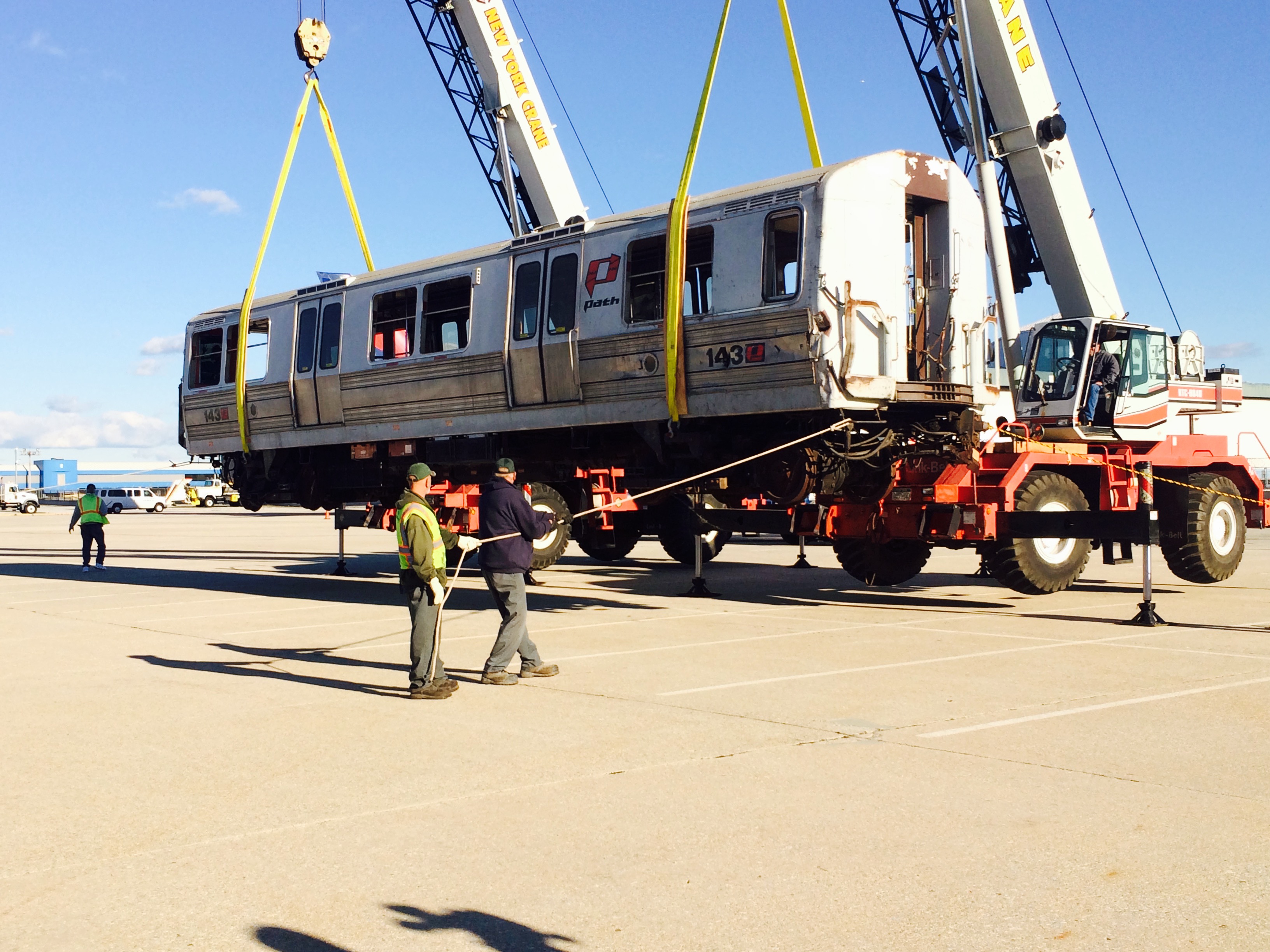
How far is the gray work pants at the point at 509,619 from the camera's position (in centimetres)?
925

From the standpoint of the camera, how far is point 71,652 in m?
11.3

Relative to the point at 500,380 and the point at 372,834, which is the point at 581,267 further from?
the point at 372,834

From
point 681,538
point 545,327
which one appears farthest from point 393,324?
point 681,538

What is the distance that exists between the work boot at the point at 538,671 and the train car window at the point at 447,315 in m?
6.59

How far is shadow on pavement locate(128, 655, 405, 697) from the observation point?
360 inches

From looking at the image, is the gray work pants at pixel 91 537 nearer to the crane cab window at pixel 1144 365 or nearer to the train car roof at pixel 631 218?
the train car roof at pixel 631 218

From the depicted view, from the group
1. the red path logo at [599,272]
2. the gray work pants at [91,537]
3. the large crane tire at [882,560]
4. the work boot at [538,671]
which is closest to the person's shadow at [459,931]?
the work boot at [538,671]

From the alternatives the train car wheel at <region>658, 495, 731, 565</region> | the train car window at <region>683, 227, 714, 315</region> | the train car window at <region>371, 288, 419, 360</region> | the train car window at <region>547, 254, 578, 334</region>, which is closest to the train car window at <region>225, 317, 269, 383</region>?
the train car window at <region>371, 288, 419, 360</region>

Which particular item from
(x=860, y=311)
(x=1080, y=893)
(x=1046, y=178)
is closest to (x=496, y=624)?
(x=860, y=311)

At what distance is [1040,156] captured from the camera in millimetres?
20828

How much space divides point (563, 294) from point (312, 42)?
8.29 metres

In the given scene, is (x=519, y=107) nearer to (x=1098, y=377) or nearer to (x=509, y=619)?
(x=1098, y=377)

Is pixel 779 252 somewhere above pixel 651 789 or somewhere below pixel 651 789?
above

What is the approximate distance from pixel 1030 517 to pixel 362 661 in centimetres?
699
